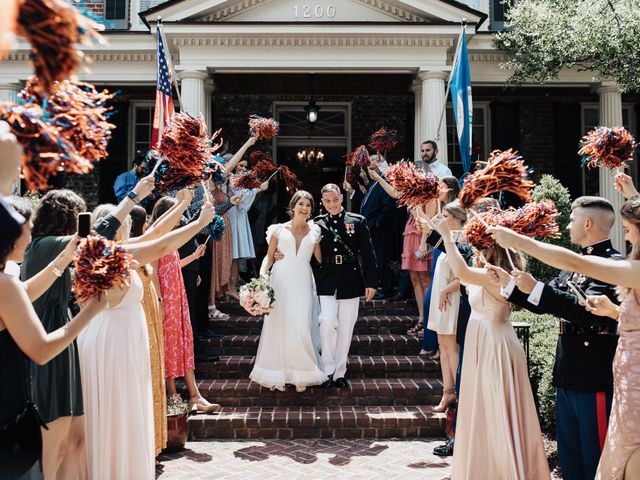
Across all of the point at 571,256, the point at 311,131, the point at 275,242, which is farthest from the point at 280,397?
the point at 311,131

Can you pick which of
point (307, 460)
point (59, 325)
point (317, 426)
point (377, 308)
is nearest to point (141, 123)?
point (377, 308)

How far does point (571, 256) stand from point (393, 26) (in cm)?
815

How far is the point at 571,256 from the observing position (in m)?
2.73

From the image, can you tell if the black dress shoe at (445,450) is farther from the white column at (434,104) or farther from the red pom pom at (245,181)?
the white column at (434,104)

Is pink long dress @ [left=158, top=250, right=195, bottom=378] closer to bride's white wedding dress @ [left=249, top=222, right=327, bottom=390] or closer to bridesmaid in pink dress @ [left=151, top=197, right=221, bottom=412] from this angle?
bridesmaid in pink dress @ [left=151, top=197, right=221, bottom=412]

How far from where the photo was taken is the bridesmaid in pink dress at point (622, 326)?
9.01 ft

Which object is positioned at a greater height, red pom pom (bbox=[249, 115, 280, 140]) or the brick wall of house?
the brick wall of house

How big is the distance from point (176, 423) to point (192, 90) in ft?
21.0

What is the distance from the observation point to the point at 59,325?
3.57 m

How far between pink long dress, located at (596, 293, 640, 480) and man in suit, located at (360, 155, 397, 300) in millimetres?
6291

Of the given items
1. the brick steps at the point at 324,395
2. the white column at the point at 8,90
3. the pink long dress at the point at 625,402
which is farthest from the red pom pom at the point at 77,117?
the white column at the point at 8,90

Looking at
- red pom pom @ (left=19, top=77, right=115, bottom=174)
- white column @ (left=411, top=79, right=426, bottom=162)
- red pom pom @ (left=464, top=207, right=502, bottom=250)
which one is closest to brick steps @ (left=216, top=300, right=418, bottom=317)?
white column @ (left=411, top=79, right=426, bottom=162)

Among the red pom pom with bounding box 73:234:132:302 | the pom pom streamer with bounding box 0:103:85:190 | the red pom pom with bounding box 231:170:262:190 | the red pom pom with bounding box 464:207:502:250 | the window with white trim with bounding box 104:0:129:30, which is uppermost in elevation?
the window with white trim with bounding box 104:0:129:30

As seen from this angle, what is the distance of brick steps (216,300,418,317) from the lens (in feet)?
29.1
